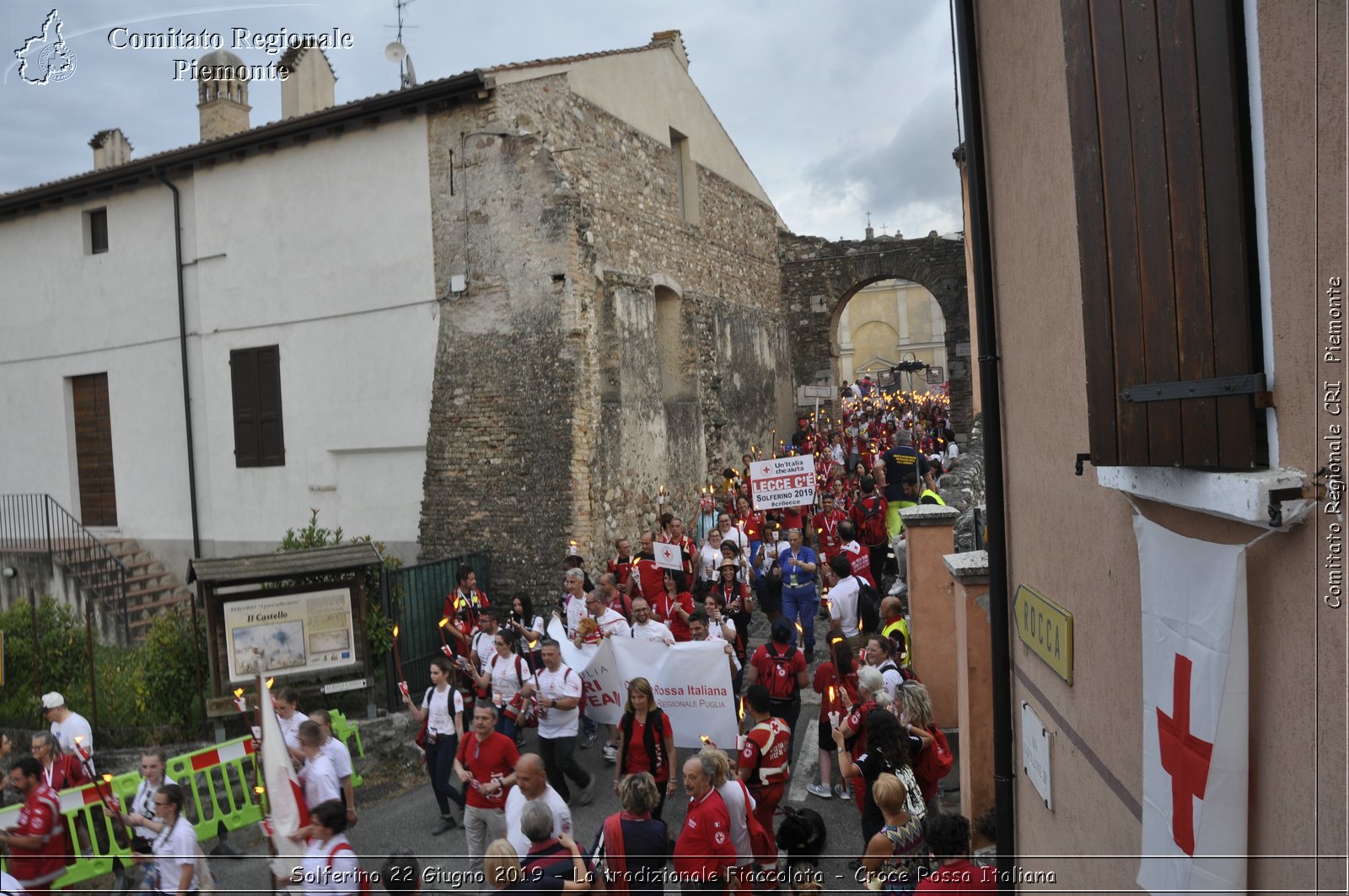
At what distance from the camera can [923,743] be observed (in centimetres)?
588

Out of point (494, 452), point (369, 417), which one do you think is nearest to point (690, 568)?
point (494, 452)

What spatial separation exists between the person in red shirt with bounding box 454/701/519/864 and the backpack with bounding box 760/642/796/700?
2.07 metres

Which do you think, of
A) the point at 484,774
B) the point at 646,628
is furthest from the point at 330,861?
the point at 646,628

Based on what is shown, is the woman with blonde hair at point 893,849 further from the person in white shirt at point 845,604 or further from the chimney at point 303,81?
the chimney at point 303,81

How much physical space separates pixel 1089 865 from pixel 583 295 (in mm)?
11631

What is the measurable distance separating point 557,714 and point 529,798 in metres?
2.61

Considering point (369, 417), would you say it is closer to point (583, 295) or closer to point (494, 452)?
point (494, 452)

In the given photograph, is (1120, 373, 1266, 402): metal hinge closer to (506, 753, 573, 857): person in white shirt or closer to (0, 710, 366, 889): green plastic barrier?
(506, 753, 573, 857): person in white shirt

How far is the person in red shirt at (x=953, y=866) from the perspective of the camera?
4.44m

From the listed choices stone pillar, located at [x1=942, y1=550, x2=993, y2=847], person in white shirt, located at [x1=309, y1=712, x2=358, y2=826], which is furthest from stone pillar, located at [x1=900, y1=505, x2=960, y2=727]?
person in white shirt, located at [x1=309, y1=712, x2=358, y2=826]

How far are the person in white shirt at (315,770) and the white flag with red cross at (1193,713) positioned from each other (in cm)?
552

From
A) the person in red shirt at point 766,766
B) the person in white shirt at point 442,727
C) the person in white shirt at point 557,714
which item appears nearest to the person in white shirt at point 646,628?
the person in white shirt at point 557,714

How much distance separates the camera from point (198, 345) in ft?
56.4

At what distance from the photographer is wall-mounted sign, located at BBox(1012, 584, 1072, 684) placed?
411cm
